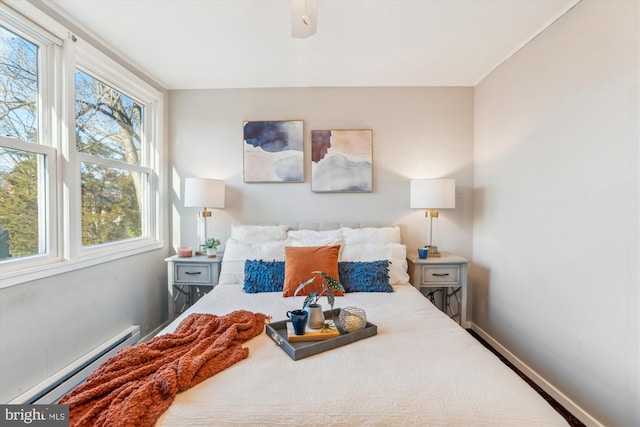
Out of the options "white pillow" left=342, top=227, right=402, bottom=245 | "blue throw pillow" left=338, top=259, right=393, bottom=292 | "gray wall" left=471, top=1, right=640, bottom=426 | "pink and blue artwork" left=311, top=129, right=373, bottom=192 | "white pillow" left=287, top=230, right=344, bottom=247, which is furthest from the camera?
"pink and blue artwork" left=311, top=129, right=373, bottom=192

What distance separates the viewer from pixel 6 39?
1596 millimetres

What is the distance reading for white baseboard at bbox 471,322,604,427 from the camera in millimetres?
1657

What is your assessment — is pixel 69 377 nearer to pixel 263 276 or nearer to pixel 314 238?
pixel 263 276

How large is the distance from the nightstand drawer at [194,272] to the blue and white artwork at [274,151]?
94 cm

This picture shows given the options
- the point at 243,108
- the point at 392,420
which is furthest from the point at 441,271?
the point at 243,108

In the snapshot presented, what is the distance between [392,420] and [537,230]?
6.02ft

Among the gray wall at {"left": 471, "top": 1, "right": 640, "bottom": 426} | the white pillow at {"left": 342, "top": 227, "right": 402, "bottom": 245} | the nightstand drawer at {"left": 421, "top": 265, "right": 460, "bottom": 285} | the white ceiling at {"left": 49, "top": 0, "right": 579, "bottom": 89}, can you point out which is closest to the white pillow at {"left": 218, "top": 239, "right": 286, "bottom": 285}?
the white pillow at {"left": 342, "top": 227, "right": 402, "bottom": 245}

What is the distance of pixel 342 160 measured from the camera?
286cm

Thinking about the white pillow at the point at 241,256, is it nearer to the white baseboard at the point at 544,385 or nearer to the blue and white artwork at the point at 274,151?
the blue and white artwork at the point at 274,151

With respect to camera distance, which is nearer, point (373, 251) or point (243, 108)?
point (373, 251)

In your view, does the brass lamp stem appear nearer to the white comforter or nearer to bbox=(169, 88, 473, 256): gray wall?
bbox=(169, 88, 473, 256): gray wall

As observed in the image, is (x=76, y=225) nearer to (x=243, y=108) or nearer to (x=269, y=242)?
(x=269, y=242)

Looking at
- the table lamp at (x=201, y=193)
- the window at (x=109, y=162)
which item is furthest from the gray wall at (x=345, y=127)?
the window at (x=109, y=162)

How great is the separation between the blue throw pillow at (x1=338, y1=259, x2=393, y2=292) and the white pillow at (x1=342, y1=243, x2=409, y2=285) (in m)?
0.10
